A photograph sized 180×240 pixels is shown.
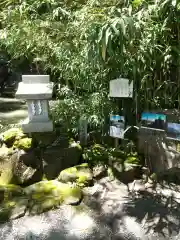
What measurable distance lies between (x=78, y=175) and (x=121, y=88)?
3.79 feet

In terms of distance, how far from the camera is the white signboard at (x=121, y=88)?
10.8 feet

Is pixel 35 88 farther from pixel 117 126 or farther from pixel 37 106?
pixel 117 126

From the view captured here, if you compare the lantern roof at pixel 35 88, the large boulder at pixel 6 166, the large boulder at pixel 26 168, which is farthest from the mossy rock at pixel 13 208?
the lantern roof at pixel 35 88

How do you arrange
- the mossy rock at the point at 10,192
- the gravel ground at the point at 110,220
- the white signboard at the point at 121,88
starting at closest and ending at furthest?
the gravel ground at the point at 110,220, the mossy rock at the point at 10,192, the white signboard at the point at 121,88

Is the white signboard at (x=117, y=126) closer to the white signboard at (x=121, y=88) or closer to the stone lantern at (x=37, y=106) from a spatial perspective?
the white signboard at (x=121, y=88)

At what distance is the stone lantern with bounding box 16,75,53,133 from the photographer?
357 cm

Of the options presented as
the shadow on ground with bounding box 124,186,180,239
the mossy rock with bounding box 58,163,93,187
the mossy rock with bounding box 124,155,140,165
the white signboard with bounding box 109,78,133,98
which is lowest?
the shadow on ground with bounding box 124,186,180,239

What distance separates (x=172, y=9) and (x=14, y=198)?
257 cm

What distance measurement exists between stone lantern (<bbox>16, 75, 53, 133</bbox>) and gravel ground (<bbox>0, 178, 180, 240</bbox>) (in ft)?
3.34

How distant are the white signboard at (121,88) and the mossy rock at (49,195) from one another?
1.19 meters

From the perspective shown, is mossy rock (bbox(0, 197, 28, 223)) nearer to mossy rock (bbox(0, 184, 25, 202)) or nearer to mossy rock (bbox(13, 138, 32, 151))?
mossy rock (bbox(0, 184, 25, 202))

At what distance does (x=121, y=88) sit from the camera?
332 centimetres

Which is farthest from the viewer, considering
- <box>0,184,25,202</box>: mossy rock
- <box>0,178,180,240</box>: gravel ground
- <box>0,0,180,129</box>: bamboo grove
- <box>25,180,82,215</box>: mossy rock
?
<box>0,184,25,202</box>: mossy rock

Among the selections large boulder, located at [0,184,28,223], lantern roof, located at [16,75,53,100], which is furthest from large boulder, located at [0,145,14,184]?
lantern roof, located at [16,75,53,100]
